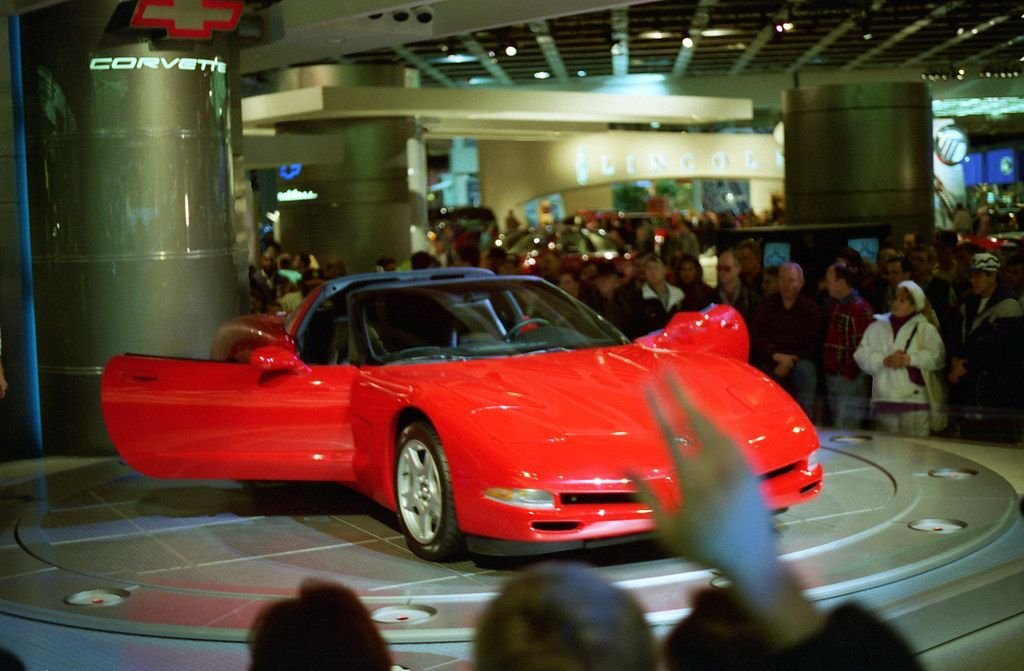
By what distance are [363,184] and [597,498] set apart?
20681mm

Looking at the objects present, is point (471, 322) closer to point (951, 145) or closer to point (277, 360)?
point (277, 360)

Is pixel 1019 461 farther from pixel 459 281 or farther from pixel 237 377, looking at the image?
pixel 237 377

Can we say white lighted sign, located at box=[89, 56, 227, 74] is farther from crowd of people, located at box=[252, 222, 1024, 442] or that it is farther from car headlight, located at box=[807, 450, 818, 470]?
car headlight, located at box=[807, 450, 818, 470]

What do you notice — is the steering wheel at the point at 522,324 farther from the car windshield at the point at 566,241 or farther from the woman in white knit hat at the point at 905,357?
the car windshield at the point at 566,241

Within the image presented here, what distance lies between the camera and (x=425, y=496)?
6.89 meters

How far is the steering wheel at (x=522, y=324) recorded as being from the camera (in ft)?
26.5

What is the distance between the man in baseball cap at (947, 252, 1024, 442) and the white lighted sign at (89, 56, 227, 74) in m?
5.85

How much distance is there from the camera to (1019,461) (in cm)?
901

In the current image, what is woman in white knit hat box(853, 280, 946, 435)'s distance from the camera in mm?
9562

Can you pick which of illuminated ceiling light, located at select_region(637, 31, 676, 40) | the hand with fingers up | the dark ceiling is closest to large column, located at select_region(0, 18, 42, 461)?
the hand with fingers up

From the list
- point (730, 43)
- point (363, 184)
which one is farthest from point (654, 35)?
point (363, 184)

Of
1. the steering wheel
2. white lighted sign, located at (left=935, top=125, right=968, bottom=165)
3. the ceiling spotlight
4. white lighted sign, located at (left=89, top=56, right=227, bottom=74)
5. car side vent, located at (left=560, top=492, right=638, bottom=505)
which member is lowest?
car side vent, located at (left=560, top=492, right=638, bottom=505)

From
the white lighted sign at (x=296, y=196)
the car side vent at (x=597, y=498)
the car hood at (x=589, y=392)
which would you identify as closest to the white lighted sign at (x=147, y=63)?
the car hood at (x=589, y=392)

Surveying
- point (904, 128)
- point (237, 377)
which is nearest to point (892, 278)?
point (237, 377)
